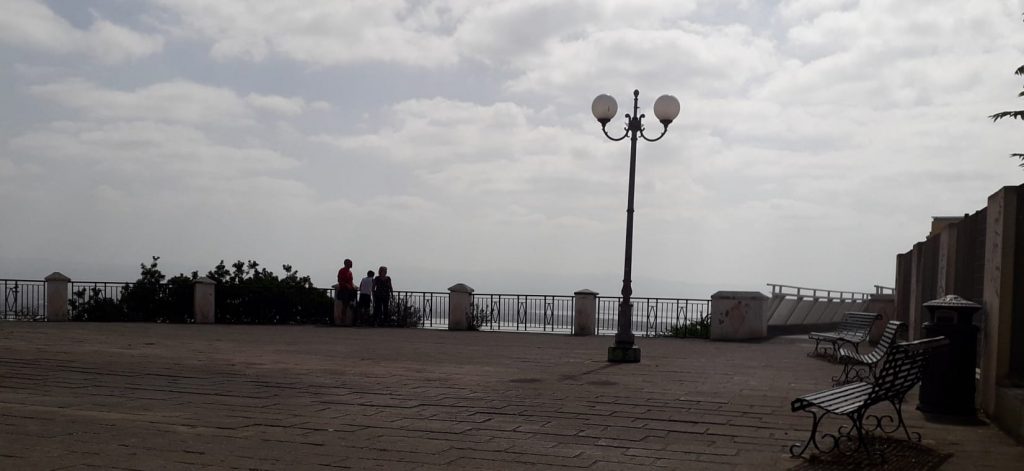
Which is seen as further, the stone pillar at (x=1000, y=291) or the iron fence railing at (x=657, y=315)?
the iron fence railing at (x=657, y=315)

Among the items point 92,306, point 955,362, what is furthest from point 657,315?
Result: point 955,362

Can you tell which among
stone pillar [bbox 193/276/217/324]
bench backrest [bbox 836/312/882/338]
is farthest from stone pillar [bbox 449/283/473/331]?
bench backrest [bbox 836/312/882/338]

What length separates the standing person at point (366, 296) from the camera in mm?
26016

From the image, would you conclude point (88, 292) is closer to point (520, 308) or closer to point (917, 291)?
point (520, 308)

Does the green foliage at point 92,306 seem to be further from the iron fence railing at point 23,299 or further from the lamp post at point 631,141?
the lamp post at point 631,141

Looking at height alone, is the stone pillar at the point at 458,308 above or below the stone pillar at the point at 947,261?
below

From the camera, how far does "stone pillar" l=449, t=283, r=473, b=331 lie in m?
25.4

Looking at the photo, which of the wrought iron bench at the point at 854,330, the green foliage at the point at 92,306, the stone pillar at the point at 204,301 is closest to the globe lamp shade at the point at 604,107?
the wrought iron bench at the point at 854,330

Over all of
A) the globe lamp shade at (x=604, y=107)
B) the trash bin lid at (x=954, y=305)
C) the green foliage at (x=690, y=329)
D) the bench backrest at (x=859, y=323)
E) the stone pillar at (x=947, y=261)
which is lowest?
the green foliage at (x=690, y=329)

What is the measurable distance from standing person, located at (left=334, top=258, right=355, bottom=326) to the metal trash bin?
721 inches

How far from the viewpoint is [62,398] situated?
9.70 meters

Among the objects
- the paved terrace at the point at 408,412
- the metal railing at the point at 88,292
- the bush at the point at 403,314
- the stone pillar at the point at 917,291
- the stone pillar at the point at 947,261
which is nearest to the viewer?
the paved terrace at the point at 408,412

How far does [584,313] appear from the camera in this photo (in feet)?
79.8

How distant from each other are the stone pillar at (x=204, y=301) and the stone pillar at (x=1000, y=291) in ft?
70.2
